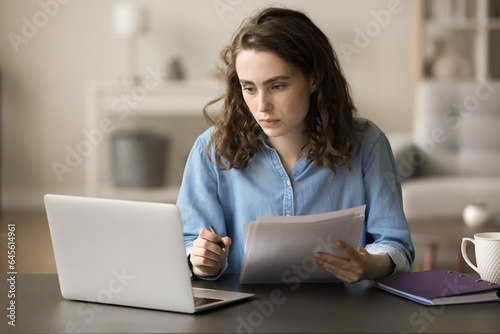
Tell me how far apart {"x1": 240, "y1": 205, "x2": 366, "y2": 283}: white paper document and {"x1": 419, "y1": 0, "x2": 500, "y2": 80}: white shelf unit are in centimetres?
360

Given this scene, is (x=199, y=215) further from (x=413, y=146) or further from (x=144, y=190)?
(x=144, y=190)

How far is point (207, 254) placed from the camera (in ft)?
4.10

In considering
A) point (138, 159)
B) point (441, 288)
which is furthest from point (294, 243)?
point (138, 159)

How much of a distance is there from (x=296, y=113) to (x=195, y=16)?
361cm

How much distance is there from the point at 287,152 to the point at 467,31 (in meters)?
3.48

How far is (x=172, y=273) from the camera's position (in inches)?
40.2

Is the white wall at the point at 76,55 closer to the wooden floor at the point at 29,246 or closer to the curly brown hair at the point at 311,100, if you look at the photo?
the wooden floor at the point at 29,246

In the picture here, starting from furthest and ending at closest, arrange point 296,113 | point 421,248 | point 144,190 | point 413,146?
point 144,190
point 413,146
point 421,248
point 296,113

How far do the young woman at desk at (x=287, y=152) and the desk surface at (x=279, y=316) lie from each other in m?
0.30

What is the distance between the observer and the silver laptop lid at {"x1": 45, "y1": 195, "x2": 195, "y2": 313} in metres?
1.01

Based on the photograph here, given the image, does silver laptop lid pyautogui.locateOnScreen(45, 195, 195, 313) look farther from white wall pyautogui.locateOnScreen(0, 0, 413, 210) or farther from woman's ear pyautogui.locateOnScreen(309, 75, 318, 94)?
→ white wall pyautogui.locateOnScreen(0, 0, 413, 210)

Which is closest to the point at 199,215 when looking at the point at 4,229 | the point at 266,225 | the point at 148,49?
the point at 266,225

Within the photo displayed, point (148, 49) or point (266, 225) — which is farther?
point (148, 49)

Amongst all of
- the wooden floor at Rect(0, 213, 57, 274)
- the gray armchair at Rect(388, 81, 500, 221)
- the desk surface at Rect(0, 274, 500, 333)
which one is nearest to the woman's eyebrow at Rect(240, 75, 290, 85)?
the desk surface at Rect(0, 274, 500, 333)
